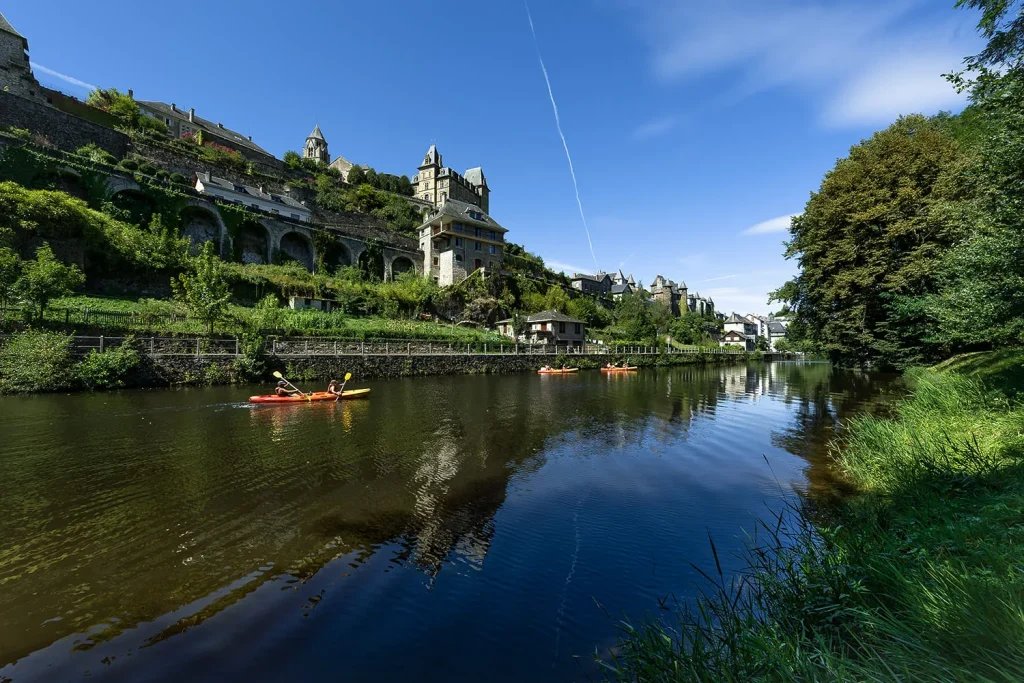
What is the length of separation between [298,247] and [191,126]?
39.4 meters

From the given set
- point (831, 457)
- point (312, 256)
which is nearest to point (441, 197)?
point (312, 256)

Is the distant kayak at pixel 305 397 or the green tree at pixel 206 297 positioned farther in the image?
the green tree at pixel 206 297

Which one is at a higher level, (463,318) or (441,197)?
(441,197)

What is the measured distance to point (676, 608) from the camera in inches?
196

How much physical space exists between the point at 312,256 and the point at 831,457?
48.4 meters

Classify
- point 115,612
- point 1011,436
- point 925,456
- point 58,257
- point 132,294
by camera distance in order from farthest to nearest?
point 132,294 < point 58,257 < point 1011,436 < point 925,456 < point 115,612

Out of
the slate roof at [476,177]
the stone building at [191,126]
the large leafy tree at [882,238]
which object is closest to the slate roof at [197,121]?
the stone building at [191,126]

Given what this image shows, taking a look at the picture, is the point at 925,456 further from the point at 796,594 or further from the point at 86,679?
the point at 86,679

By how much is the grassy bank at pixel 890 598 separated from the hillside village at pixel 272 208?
40.7m

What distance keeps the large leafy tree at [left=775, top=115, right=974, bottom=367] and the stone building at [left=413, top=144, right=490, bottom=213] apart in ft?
196

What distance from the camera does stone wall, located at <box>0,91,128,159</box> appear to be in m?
35.9

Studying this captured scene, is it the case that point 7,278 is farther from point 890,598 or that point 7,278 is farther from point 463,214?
point 463,214

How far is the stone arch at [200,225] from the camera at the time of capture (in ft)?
128

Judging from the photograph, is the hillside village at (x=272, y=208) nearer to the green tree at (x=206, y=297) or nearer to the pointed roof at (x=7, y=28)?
the pointed roof at (x=7, y=28)
